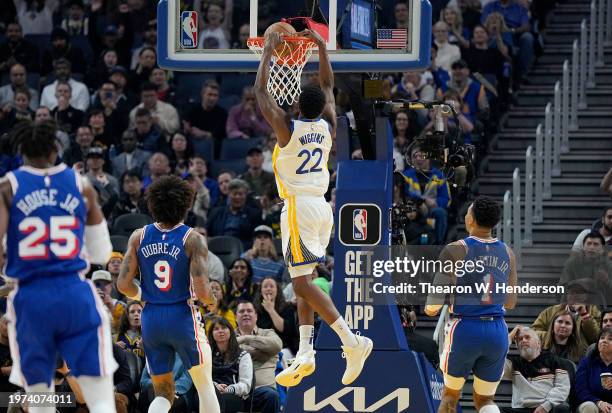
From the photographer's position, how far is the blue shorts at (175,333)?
1049 centimetres

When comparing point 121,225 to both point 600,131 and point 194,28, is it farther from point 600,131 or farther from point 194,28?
point 600,131

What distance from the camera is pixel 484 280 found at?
1119 cm

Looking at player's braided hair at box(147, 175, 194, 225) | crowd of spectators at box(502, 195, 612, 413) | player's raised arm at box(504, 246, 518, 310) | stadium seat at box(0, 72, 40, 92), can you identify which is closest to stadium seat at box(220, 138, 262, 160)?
stadium seat at box(0, 72, 40, 92)

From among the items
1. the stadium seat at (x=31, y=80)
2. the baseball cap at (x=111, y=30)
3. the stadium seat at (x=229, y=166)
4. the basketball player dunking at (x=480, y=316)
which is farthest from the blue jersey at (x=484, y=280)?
the stadium seat at (x=31, y=80)

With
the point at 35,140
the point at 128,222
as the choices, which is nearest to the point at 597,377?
the point at 128,222

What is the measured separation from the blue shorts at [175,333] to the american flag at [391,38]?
3.07 meters

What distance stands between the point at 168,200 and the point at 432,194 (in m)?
6.58

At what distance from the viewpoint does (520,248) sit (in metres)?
16.7

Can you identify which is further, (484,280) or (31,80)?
(31,80)

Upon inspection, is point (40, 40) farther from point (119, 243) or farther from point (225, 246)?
point (225, 246)

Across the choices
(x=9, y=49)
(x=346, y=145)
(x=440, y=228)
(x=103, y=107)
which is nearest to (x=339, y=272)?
(x=346, y=145)

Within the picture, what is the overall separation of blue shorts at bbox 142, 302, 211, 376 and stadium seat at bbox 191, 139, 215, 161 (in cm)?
828

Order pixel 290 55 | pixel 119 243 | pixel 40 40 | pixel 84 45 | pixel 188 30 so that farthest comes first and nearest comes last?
pixel 40 40, pixel 84 45, pixel 119 243, pixel 188 30, pixel 290 55

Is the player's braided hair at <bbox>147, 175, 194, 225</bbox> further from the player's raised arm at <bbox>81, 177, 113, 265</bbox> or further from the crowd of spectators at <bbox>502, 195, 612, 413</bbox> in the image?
the crowd of spectators at <bbox>502, 195, 612, 413</bbox>
